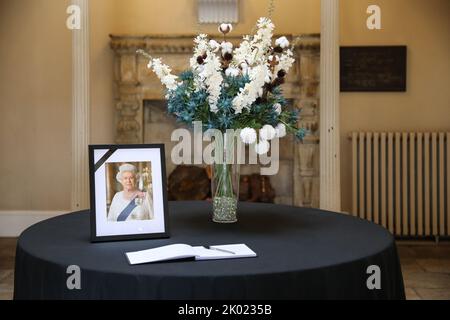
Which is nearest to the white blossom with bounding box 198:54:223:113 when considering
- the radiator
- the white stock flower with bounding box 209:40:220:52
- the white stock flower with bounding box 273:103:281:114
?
the white stock flower with bounding box 209:40:220:52

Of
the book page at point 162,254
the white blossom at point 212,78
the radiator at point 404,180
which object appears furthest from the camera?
the radiator at point 404,180

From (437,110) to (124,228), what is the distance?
4.58 meters

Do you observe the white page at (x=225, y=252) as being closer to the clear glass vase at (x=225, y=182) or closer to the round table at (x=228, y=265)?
the round table at (x=228, y=265)

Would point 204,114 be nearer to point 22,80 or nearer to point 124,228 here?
point 124,228

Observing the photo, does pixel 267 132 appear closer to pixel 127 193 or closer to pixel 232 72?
pixel 232 72

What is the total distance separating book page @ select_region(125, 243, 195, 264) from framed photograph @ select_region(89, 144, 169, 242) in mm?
230

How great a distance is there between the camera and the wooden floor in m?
3.72

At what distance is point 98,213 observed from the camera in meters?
1.95

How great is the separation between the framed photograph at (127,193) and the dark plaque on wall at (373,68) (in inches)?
158

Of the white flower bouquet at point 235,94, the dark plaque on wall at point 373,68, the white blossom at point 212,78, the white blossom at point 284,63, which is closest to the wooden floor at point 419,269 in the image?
the dark plaque on wall at point 373,68

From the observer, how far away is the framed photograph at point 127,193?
195 cm

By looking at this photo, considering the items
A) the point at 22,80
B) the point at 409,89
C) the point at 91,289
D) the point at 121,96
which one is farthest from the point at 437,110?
the point at 91,289

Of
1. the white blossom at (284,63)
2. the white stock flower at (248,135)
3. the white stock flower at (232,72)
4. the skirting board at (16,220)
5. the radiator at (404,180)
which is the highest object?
the white blossom at (284,63)

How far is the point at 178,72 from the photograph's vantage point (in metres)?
5.71
